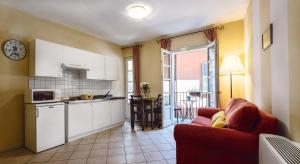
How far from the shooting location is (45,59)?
10.7 ft

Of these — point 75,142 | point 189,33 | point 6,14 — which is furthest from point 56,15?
point 189,33

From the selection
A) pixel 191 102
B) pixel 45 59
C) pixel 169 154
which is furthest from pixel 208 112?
pixel 45 59

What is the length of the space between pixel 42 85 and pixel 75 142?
4.59 feet

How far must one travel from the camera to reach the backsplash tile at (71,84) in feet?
11.5

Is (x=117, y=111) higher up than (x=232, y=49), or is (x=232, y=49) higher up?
(x=232, y=49)

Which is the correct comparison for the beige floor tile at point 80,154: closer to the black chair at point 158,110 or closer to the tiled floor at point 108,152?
the tiled floor at point 108,152

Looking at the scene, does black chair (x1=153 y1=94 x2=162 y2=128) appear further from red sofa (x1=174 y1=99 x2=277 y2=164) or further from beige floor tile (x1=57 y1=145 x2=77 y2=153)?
red sofa (x1=174 y1=99 x2=277 y2=164)

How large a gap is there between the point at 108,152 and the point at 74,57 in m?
2.30

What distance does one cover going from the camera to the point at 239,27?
3740 millimetres

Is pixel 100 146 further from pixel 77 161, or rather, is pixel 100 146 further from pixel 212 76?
pixel 212 76

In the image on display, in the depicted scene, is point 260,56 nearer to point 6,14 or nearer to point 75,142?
point 75,142

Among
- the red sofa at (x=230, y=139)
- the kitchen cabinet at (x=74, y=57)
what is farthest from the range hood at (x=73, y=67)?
the red sofa at (x=230, y=139)

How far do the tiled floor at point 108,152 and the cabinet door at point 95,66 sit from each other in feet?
5.10

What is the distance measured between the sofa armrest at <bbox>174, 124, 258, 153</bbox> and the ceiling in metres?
2.23
